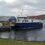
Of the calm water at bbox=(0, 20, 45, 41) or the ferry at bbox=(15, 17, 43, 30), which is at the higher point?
the ferry at bbox=(15, 17, 43, 30)

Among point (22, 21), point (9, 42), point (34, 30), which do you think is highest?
point (22, 21)

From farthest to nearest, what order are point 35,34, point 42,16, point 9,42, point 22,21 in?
point 22,21 < point 35,34 < point 42,16 < point 9,42

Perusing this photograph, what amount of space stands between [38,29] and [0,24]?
82 cm

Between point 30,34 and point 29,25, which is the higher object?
point 29,25

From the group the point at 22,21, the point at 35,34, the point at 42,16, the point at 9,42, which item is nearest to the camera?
the point at 9,42

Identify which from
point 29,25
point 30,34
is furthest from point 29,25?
point 30,34

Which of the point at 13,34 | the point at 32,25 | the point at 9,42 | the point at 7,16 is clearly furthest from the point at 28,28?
the point at 9,42

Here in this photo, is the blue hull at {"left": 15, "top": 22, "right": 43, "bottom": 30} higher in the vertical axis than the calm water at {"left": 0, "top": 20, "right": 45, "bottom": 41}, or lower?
higher

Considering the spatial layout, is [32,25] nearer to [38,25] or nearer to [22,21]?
[38,25]

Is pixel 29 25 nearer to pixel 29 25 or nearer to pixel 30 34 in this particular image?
pixel 29 25

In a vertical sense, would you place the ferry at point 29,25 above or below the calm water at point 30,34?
above

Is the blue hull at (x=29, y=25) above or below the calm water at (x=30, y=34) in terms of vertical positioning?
above

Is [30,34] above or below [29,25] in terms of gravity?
below

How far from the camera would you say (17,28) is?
8.63 ft
